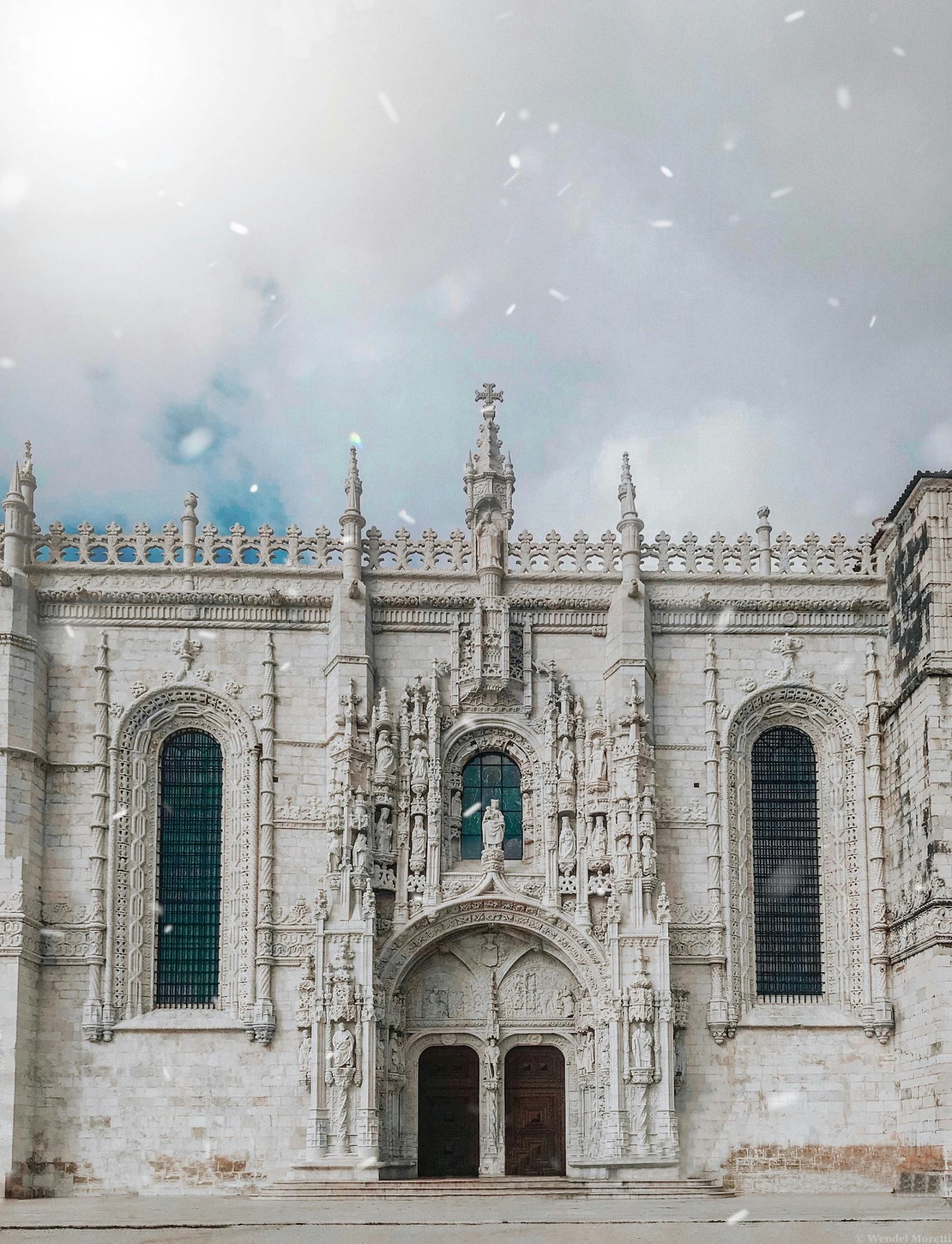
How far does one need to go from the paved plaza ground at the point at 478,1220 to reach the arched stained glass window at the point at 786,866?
424 centimetres

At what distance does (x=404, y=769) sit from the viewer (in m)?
32.3

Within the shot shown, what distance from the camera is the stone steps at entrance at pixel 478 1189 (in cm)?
2870

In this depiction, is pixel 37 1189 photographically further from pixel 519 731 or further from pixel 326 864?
pixel 519 731

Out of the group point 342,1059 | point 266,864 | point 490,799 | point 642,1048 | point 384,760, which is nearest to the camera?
point 342,1059

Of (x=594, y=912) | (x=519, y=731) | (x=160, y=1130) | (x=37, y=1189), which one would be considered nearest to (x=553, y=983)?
(x=594, y=912)

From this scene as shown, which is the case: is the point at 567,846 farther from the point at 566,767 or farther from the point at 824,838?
the point at 824,838

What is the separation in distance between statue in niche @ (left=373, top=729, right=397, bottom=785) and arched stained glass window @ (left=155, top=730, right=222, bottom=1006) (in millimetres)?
3074

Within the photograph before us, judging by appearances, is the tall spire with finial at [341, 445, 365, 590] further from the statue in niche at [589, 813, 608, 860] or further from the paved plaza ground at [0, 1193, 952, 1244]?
the paved plaza ground at [0, 1193, 952, 1244]

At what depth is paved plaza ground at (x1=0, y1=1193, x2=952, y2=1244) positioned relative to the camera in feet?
75.6

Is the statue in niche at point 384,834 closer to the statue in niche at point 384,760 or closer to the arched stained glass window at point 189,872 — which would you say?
the statue in niche at point 384,760

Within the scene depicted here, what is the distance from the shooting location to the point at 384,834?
3186cm

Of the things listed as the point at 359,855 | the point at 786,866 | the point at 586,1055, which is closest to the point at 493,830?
the point at 359,855

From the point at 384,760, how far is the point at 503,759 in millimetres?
2490

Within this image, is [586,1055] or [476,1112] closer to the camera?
[586,1055]
